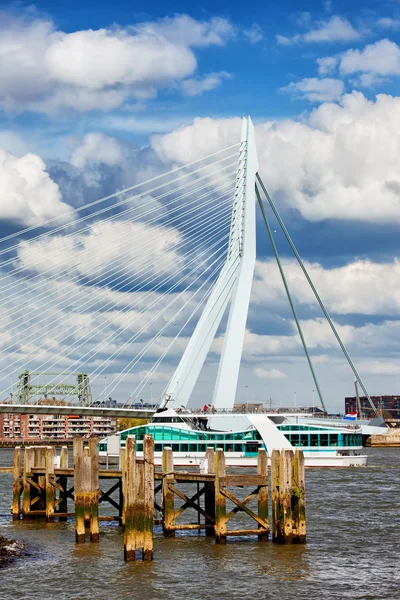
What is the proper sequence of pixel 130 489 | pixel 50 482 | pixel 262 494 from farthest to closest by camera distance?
pixel 50 482 < pixel 262 494 < pixel 130 489

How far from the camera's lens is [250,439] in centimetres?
7356

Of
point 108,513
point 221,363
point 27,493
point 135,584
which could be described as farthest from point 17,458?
point 221,363

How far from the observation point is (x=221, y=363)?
63.7 m

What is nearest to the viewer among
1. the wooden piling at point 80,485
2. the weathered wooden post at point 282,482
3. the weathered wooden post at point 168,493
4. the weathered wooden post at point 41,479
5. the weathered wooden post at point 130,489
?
the weathered wooden post at point 130,489

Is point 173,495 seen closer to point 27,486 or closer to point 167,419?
point 27,486

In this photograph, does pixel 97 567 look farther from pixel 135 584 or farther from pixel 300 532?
pixel 300 532

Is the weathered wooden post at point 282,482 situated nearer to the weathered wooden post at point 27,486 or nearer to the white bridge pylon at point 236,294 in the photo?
the weathered wooden post at point 27,486

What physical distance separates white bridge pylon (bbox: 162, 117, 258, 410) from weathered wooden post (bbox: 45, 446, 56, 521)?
27.3 metres

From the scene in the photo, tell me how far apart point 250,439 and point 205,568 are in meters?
46.6

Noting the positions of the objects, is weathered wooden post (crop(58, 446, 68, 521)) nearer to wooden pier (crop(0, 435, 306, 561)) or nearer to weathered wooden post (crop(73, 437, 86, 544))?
wooden pier (crop(0, 435, 306, 561))

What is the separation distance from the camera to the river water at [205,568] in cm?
2466

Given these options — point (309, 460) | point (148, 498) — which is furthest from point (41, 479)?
point (309, 460)

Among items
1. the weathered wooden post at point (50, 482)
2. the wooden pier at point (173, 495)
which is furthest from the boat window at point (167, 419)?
the wooden pier at point (173, 495)

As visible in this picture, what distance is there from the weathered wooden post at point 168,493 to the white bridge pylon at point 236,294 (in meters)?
31.6
